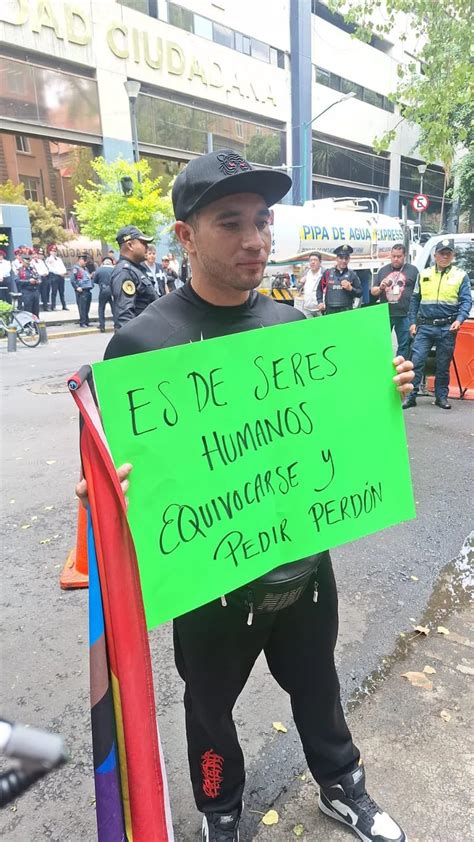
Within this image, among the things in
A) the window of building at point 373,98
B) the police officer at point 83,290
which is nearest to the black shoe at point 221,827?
the police officer at point 83,290

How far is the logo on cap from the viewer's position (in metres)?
1.47

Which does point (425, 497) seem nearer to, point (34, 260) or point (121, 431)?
point (121, 431)

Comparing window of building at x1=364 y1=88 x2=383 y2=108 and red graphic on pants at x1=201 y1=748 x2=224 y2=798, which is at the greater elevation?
window of building at x1=364 y1=88 x2=383 y2=108

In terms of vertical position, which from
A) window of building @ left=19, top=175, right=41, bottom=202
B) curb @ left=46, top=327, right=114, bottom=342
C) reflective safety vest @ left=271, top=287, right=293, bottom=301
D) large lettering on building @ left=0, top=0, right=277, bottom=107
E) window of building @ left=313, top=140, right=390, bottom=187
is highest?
large lettering on building @ left=0, top=0, right=277, bottom=107

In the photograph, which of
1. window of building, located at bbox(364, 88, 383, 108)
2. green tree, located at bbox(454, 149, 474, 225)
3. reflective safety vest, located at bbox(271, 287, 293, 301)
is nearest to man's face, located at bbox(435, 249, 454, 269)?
reflective safety vest, located at bbox(271, 287, 293, 301)

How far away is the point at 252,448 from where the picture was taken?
1.50 m

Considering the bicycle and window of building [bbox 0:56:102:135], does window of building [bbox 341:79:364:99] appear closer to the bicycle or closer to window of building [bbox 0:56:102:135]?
window of building [bbox 0:56:102:135]

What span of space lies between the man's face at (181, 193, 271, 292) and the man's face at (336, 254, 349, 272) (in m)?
8.78

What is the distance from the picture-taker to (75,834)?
1.92 meters

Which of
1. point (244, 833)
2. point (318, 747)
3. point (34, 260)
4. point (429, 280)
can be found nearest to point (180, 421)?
point (318, 747)

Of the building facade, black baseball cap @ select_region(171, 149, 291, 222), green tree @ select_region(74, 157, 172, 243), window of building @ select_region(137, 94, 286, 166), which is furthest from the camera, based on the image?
window of building @ select_region(137, 94, 286, 166)

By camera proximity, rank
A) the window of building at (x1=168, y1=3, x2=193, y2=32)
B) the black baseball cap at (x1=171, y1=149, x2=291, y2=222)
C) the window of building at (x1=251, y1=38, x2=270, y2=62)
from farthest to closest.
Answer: the window of building at (x1=251, y1=38, x2=270, y2=62)
the window of building at (x1=168, y1=3, x2=193, y2=32)
the black baseball cap at (x1=171, y1=149, x2=291, y2=222)

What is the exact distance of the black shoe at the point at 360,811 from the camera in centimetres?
179

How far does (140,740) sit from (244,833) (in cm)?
86
